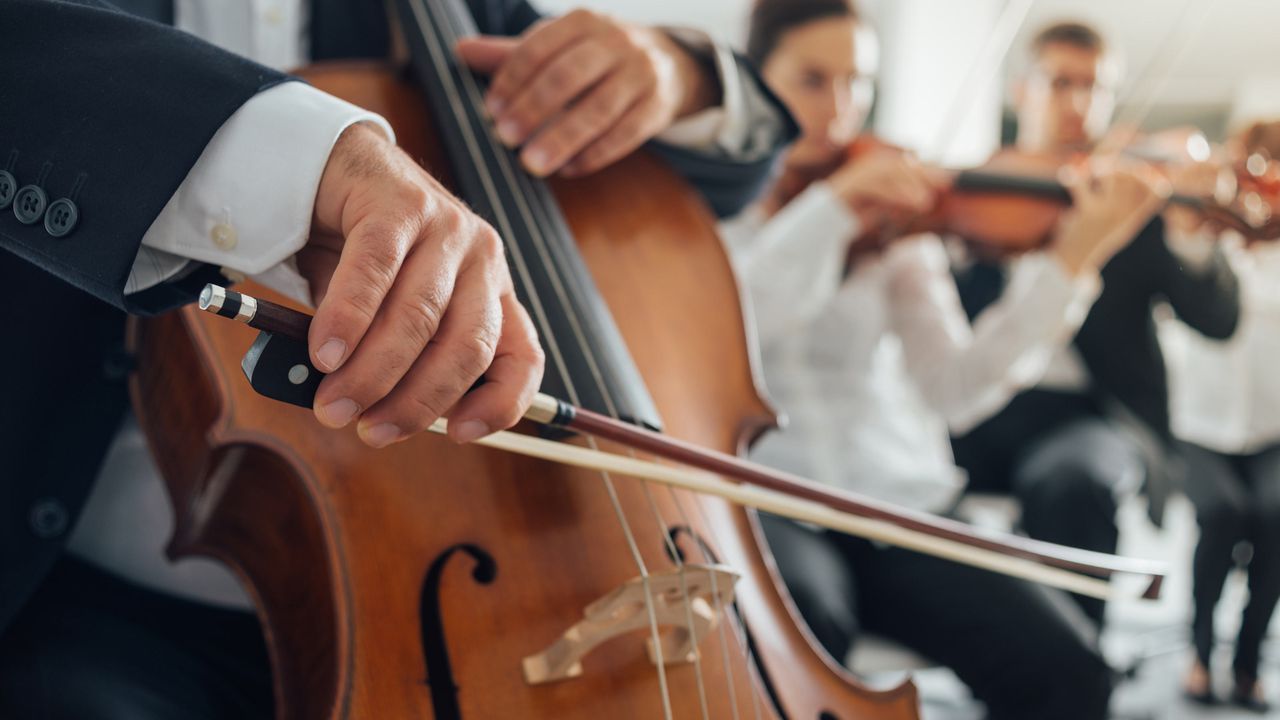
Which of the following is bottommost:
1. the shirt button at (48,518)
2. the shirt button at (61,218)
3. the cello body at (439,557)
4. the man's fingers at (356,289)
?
the shirt button at (48,518)

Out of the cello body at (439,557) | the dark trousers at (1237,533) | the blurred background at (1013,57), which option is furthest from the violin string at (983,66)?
the cello body at (439,557)

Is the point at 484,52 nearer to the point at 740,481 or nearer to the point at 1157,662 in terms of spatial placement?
the point at 740,481

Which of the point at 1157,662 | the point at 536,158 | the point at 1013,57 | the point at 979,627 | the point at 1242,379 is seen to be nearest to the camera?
the point at 536,158

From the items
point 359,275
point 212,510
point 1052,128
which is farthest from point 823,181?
point 359,275

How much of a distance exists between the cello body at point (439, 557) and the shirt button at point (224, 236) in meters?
0.10

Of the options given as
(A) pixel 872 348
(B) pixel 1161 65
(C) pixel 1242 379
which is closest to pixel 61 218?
(A) pixel 872 348

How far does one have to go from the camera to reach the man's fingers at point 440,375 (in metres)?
0.33

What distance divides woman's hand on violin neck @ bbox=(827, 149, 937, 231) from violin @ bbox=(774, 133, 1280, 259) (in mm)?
57

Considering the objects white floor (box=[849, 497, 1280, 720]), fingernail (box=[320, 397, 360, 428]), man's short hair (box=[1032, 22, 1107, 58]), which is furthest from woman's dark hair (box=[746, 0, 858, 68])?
fingernail (box=[320, 397, 360, 428])

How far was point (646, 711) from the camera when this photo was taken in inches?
16.2

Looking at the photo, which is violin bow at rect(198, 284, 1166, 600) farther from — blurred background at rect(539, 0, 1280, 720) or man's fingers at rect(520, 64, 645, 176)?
blurred background at rect(539, 0, 1280, 720)

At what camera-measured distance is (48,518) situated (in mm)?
532

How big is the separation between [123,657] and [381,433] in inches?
11.3

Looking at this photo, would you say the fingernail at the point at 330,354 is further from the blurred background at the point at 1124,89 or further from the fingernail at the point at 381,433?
the blurred background at the point at 1124,89
